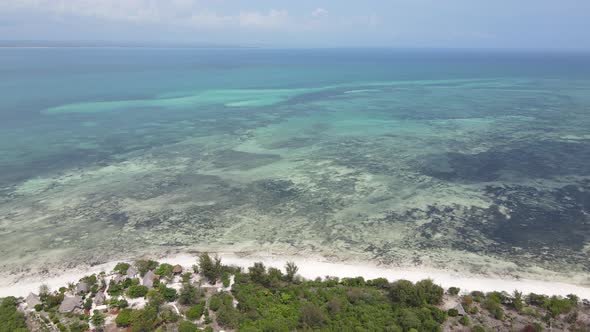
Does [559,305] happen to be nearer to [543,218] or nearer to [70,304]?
[543,218]

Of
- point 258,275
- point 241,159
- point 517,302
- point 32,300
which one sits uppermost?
point 241,159

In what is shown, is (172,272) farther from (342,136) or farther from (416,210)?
(342,136)

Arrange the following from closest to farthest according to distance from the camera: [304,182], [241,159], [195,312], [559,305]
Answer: [195,312], [559,305], [304,182], [241,159]

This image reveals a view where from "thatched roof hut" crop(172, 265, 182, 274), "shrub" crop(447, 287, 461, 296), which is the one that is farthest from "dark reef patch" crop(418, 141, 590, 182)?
"thatched roof hut" crop(172, 265, 182, 274)

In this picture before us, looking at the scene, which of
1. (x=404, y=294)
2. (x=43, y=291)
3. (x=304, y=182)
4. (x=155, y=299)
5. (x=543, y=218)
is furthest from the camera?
(x=304, y=182)

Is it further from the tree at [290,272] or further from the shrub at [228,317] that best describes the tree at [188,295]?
the tree at [290,272]

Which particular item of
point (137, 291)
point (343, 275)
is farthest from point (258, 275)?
point (137, 291)
